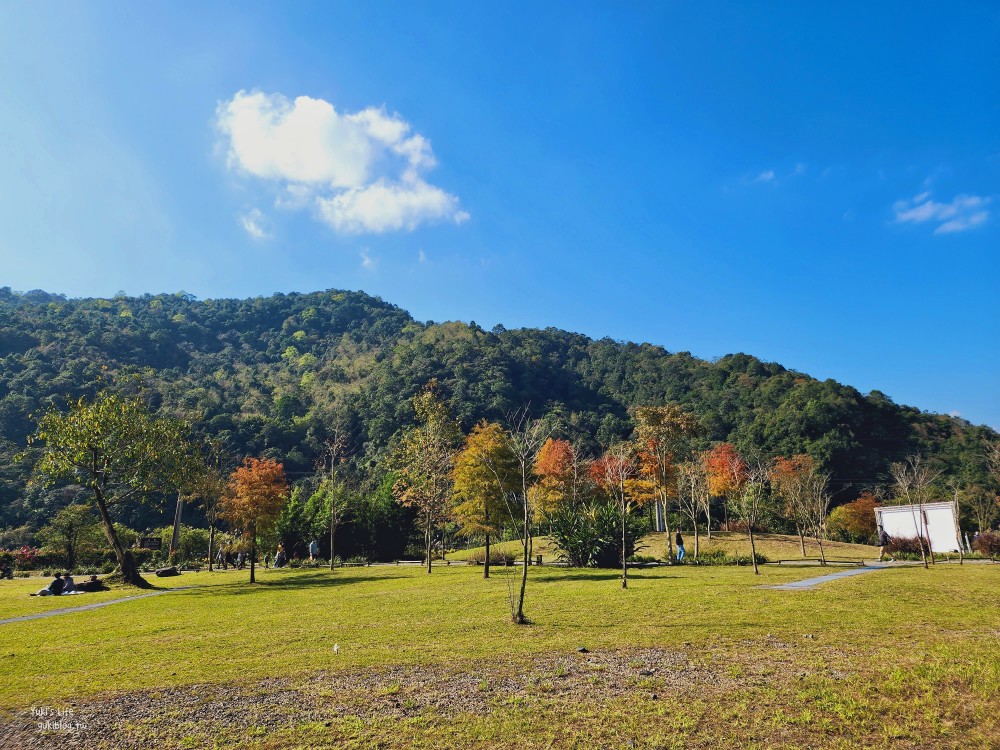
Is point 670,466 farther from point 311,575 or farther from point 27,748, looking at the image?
point 27,748

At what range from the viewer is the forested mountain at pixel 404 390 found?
7400cm

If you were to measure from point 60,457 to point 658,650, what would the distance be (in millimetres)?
27052

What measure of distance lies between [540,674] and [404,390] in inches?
3472

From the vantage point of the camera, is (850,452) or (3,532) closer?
(3,532)

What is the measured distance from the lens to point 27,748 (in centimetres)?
641

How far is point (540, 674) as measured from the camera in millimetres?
8508

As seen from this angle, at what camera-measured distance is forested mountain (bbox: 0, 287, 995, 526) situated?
243 ft

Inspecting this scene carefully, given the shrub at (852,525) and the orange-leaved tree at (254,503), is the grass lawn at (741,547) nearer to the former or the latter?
the shrub at (852,525)

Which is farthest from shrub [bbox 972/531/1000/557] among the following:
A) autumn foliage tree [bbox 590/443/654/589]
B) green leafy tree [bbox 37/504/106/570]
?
green leafy tree [bbox 37/504/106/570]

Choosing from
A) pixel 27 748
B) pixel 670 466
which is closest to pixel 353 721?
pixel 27 748

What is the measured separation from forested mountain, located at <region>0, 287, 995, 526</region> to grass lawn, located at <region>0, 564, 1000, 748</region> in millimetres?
38332

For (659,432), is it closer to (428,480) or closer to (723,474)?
(723,474)

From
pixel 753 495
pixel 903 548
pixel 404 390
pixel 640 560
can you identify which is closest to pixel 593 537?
pixel 640 560

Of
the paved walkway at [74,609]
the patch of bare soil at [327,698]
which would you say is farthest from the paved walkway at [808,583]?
the paved walkway at [74,609]
